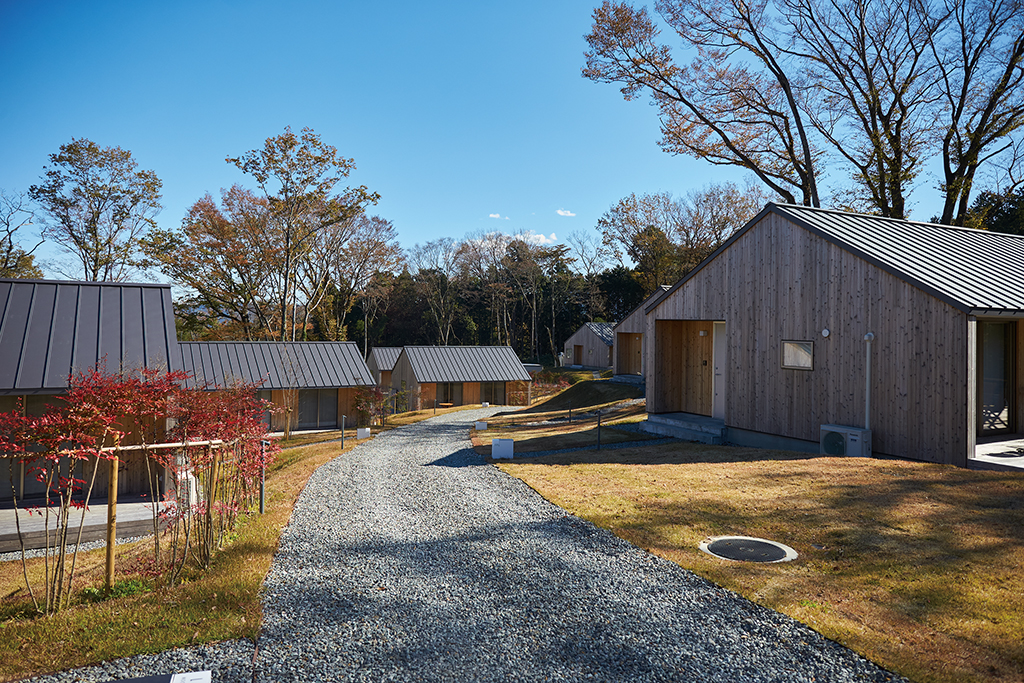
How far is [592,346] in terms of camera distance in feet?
137

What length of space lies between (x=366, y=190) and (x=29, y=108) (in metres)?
12.4

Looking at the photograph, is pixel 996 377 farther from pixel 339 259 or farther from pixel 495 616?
pixel 339 259

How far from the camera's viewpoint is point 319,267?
30.7 meters

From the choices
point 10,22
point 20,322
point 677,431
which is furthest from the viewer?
point 677,431

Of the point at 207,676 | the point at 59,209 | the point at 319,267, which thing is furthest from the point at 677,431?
the point at 59,209

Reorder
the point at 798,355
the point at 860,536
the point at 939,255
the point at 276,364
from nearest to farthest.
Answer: the point at 860,536, the point at 939,255, the point at 798,355, the point at 276,364

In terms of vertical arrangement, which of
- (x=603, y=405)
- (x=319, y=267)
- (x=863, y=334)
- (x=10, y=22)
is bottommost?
(x=603, y=405)

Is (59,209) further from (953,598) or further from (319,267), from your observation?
(953,598)

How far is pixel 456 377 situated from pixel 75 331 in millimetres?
20181

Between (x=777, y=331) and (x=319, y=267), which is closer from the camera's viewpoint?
(x=777, y=331)

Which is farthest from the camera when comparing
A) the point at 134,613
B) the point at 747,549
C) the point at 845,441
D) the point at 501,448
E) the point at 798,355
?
the point at 501,448

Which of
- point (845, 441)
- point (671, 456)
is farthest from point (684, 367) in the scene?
point (845, 441)

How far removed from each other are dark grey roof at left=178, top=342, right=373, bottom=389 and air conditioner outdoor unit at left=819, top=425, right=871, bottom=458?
16.3 m

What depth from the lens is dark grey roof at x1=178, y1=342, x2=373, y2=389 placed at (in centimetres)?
2119
